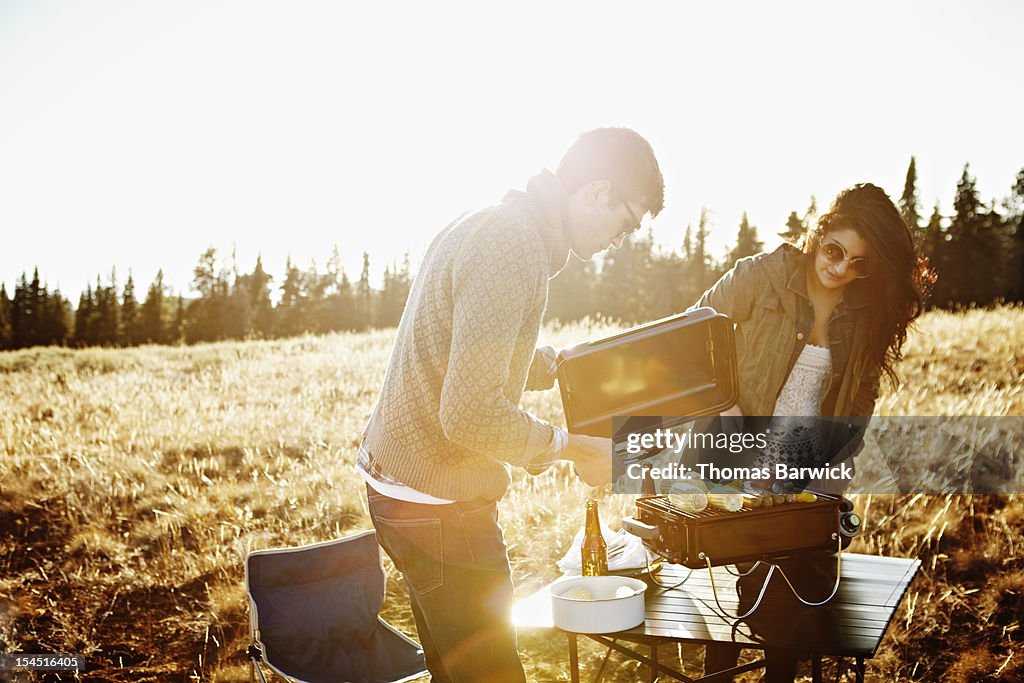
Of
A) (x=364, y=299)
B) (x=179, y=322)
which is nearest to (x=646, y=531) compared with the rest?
(x=179, y=322)

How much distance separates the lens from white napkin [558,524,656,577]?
9.02 ft

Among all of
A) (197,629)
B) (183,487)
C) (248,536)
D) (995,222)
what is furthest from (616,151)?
(995,222)

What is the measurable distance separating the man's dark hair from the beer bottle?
126cm

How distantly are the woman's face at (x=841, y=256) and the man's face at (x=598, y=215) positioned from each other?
1.66 metres

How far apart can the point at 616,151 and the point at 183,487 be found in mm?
5911

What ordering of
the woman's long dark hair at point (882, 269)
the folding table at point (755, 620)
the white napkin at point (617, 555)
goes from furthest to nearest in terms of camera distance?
the woman's long dark hair at point (882, 269) → the white napkin at point (617, 555) → the folding table at point (755, 620)

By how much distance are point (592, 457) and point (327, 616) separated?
2.11 m

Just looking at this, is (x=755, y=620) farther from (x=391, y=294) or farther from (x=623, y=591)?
(x=391, y=294)

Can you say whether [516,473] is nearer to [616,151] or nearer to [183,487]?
[183,487]

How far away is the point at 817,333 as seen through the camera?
3184 mm

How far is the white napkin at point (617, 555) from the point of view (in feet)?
9.02

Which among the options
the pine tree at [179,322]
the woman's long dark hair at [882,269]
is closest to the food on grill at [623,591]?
the woman's long dark hair at [882,269]

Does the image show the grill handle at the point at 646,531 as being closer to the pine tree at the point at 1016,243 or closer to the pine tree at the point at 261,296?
the pine tree at the point at 1016,243

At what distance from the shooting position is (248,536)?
525 cm
